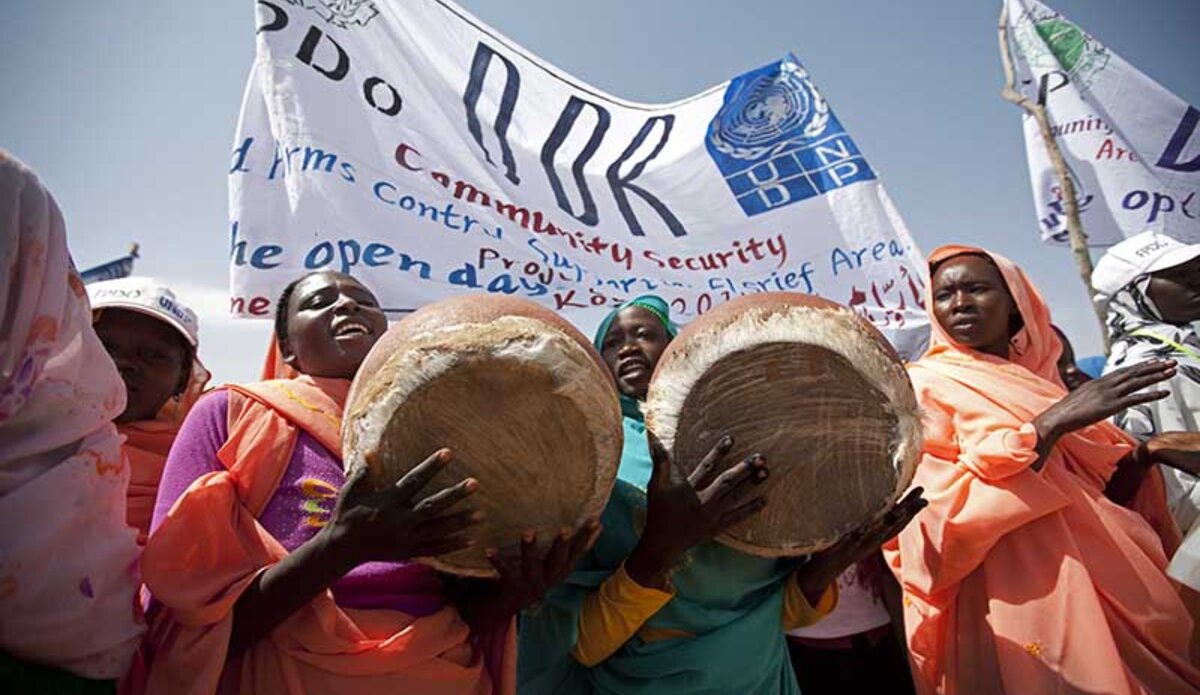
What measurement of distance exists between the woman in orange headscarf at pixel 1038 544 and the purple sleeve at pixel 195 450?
1877mm

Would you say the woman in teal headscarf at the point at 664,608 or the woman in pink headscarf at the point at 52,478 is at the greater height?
the woman in pink headscarf at the point at 52,478

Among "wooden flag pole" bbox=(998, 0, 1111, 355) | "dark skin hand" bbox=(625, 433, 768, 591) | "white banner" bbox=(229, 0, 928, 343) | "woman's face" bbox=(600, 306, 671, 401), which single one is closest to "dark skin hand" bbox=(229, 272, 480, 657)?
"dark skin hand" bbox=(625, 433, 768, 591)

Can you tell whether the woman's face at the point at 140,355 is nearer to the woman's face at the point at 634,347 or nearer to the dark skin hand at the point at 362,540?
the dark skin hand at the point at 362,540

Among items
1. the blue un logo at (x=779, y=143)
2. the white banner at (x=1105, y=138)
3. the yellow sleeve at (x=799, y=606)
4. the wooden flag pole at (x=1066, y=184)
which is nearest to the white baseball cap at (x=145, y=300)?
the yellow sleeve at (x=799, y=606)

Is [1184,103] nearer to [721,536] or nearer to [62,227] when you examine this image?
[721,536]

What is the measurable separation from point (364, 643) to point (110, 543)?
0.50 m

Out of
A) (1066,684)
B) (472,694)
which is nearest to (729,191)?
(1066,684)

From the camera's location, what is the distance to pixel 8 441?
107 cm

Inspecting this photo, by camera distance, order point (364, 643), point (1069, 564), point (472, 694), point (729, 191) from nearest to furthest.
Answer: point (364, 643) → point (472, 694) → point (1069, 564) → point (729, 191)

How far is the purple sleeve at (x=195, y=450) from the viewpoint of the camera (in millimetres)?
1371

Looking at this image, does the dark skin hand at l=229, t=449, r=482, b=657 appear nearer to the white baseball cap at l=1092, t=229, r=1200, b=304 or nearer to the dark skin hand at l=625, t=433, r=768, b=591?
the dark skin hand at l=625, t=433, r=768, b=591

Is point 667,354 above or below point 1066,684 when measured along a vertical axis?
above

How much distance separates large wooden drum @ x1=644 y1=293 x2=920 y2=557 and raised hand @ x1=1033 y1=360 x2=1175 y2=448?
905mm

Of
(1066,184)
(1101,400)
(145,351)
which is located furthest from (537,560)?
(1066,184)
